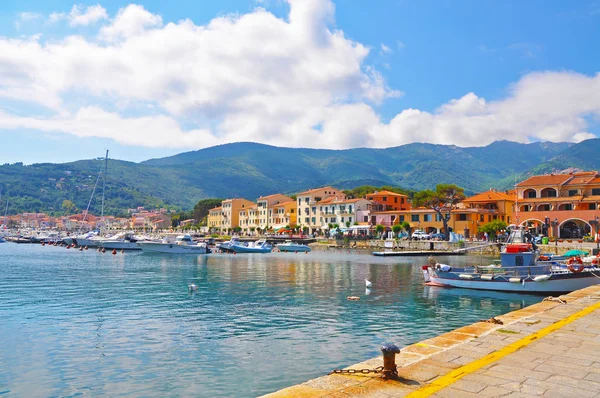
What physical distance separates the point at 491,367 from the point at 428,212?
76.2 metres

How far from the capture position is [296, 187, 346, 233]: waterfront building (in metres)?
105

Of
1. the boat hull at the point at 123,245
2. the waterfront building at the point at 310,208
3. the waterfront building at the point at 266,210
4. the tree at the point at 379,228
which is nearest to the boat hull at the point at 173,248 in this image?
the boat hull at the point at 123,245

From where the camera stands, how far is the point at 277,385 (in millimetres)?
10469

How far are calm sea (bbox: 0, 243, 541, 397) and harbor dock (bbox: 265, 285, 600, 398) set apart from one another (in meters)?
3.31

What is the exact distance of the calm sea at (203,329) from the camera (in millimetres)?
11070

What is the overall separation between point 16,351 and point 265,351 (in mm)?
7529

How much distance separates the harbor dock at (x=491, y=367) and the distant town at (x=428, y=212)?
25.2 meters

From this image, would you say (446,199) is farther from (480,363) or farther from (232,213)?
(480,363)

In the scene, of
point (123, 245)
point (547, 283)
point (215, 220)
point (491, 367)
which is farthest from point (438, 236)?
point (215, 220)

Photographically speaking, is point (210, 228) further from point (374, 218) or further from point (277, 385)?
point (277, 385)

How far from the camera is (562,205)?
6456 cm

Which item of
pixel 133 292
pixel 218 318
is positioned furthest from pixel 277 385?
pixel 133 292

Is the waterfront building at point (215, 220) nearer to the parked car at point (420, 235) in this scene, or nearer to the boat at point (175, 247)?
the boat at point (175, 247)

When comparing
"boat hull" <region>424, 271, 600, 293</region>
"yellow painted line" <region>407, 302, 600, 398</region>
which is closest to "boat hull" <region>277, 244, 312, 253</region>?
"boat hull" <region>424, 271, 600, 293</region>
